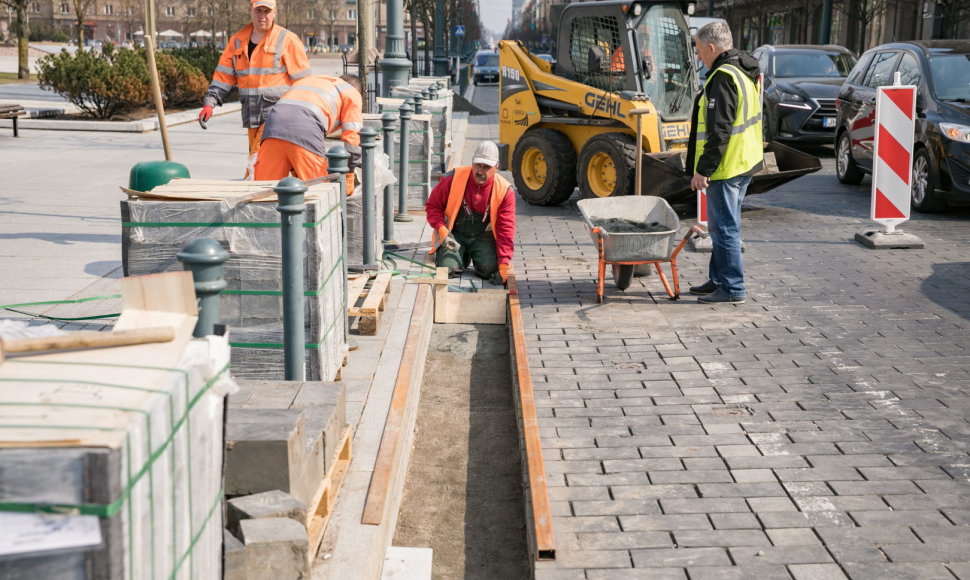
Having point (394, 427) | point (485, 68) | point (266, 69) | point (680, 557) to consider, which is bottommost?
point (680, 557)

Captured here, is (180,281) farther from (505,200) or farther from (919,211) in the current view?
(919,211)

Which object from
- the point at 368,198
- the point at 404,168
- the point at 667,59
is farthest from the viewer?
the point at 667,59

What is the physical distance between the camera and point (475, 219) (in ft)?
29.0

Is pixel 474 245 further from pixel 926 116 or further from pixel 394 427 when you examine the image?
pixel 926 116

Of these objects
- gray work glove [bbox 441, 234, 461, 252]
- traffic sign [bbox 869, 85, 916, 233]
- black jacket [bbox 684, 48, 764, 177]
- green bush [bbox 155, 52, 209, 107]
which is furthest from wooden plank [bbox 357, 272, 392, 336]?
green bush [bbox 155, 52, 209, 107]

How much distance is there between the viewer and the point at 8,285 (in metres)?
7.55

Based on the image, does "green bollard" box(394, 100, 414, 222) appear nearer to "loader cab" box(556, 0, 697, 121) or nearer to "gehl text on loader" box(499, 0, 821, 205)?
"gehl text on loader" box(499, 0, 821, 205)

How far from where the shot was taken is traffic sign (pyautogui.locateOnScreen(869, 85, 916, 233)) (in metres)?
9.94

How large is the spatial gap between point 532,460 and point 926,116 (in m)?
9.14

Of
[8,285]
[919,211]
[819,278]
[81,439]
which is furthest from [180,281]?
[919,211]

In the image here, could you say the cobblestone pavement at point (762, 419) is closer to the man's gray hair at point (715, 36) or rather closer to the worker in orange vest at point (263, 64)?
the man's gray hair at point (715, 36)

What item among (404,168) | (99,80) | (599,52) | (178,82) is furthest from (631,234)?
(178,82)

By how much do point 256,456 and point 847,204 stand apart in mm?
10972

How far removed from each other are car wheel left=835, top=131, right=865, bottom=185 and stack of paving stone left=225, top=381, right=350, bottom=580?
11.8 meters
